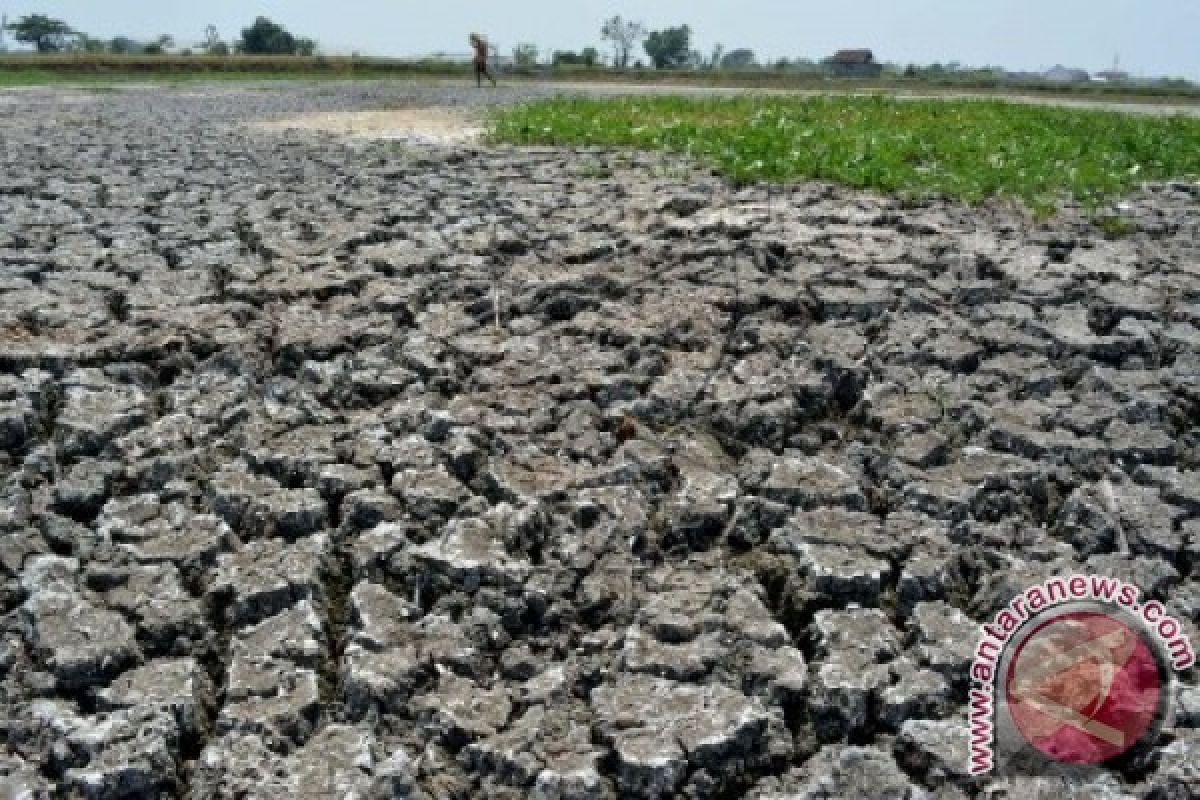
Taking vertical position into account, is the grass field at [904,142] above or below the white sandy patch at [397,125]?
above

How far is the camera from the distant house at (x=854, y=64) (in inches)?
2606

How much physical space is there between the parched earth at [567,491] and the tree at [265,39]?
191ft

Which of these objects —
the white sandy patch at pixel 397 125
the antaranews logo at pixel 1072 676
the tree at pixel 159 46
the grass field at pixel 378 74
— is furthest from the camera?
the tree at pixel 159 46

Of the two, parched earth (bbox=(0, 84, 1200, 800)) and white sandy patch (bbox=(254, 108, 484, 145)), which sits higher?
white sandy patch (bbox=(254, 108, 484, 145))

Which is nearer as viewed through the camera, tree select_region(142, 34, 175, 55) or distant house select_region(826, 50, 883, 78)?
tree select_region(142, 34, 175, 55)

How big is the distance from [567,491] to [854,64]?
245 ft

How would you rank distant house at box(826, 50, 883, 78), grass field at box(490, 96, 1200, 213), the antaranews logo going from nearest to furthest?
the antaranews logo
grass field at box(490, 96, 1200, 213)
distant house at box(826, 50, 883, 78)

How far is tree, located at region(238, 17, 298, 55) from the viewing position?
193ft

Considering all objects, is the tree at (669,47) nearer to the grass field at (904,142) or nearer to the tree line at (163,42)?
the tree line at (163,42)

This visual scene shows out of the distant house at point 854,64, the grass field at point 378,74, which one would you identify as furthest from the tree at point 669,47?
the grass field at point 378,74

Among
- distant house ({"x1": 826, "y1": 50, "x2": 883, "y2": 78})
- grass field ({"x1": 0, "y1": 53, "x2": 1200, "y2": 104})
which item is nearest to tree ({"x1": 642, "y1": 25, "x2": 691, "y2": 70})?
distant house ({"x1": 826, "y1": 50, "x2": 883, "y2": 78})

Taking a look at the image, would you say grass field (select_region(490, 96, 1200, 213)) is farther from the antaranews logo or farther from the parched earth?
the antaranews logo

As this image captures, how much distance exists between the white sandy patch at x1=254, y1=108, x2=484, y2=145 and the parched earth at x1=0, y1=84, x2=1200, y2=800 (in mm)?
4778

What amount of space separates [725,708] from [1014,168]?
6007 mm
